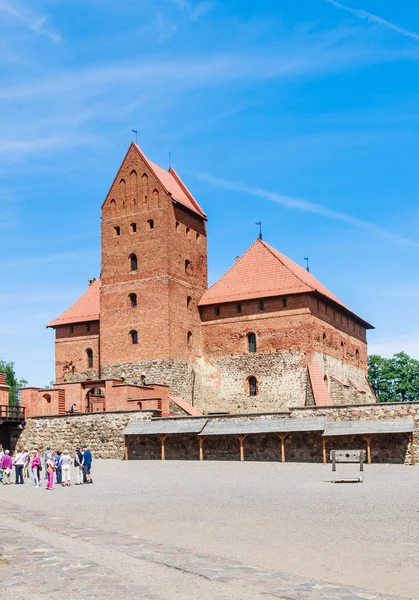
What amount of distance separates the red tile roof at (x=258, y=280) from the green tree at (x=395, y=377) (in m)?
21.6

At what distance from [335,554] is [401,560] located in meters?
1.04

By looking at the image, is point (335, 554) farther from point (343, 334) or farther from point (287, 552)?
point (343, 334)

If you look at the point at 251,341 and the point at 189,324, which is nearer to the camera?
the point at 251,341

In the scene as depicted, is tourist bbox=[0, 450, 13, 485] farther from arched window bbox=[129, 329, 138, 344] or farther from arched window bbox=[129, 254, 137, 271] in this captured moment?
arched window bbox=[129, 254, 137, 271]

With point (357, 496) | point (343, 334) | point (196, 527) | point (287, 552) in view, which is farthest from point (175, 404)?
point (287, 552)

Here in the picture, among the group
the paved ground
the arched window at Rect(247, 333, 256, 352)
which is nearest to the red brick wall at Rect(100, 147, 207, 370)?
the arched window at Rect(247, 333, 256, 352)

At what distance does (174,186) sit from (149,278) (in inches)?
259

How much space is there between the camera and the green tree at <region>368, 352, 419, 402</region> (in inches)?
2660

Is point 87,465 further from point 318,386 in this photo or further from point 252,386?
point 252,386

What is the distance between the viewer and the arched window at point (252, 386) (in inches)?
1704

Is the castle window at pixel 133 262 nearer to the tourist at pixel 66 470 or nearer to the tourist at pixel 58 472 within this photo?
the tourist at pixel 58 472

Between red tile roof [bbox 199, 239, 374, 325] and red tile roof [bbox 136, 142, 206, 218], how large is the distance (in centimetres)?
397

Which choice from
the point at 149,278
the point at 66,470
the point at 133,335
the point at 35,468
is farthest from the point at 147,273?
the point at 35,468

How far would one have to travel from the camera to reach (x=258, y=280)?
45219 millimetres
